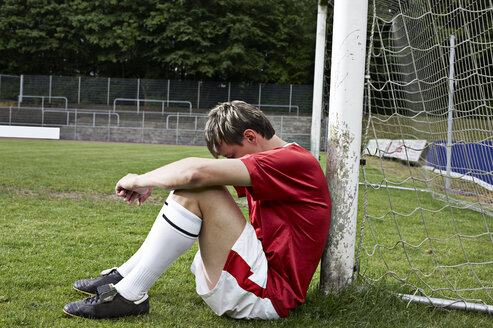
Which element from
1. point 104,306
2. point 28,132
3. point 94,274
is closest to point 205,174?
point 104,306

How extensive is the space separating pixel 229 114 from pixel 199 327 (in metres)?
0.90

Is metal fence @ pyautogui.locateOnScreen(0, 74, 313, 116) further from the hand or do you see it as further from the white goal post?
the hand

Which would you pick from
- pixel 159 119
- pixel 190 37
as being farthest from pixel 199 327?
pixel 190 37

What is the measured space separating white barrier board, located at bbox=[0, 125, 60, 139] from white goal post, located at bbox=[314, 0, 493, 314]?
21374mm

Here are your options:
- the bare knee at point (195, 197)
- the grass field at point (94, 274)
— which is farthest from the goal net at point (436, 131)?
the bare knee at point (195, 197)

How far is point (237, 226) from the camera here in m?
1.91

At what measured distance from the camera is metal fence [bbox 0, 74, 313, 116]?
27.6m

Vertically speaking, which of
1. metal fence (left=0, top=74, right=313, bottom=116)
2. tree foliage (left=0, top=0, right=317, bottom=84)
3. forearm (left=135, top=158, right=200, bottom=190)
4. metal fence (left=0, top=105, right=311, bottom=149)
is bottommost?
forearm (left=135, top=158, right=200, bottom=190)

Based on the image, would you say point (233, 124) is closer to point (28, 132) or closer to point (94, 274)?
point (94, 274)

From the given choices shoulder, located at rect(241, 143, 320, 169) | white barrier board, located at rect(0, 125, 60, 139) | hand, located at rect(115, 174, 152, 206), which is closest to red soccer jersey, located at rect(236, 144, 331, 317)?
shoulder, located at rect(241, 143, 320, 169)

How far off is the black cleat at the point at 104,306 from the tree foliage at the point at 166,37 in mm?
29546

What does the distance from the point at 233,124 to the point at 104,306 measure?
0.93 m

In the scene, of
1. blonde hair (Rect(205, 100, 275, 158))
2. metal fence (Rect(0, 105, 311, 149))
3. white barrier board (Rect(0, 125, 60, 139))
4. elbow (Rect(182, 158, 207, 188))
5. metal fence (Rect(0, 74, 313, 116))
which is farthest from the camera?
metal fence (Rect(0, 74, 313, 116))

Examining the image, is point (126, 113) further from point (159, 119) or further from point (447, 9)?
point (447, 9)
